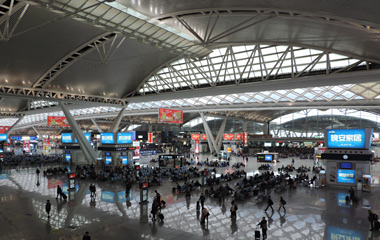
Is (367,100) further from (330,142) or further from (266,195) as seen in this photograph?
(266,195)

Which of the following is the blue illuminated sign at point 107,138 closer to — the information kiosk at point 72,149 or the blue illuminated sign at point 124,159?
the blue illuminated sign at point 124,159

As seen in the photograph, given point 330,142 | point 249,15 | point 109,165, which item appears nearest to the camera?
point 249,15

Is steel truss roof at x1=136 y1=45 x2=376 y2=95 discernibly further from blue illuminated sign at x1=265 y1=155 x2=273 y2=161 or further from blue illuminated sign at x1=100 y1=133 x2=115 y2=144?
blue illuminated sign at x1=265 y1=155 x2=273 y2=161

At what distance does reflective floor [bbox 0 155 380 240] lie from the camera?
1148 centimetres

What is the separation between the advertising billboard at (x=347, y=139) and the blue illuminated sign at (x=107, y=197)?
18124mm

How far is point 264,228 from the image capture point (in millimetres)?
10969

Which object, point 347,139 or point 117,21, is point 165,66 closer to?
point 117,21

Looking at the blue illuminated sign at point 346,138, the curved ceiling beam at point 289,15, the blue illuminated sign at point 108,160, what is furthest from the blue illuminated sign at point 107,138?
the blue illuminated sign at point 346,138

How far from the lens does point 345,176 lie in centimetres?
2311

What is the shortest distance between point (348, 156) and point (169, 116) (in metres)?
19.4

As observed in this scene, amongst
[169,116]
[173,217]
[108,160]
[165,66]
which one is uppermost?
[165,66]

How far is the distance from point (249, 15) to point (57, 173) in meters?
26.1

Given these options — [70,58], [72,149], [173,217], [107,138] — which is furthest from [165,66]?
[173,217]

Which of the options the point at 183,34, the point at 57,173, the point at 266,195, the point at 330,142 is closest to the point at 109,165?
the point at 57,173
